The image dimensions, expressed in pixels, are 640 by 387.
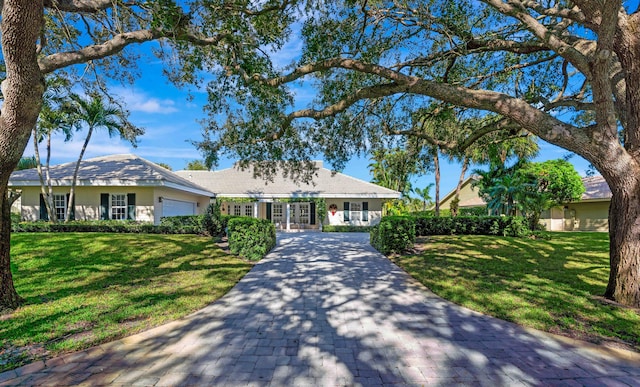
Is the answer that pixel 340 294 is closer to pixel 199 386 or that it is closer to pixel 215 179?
pixel 199 386

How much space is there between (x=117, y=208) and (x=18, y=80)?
46.5ft

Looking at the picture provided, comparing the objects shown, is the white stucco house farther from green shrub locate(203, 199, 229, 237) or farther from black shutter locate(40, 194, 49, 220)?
green shrub locate(203, 199, 229, 237)

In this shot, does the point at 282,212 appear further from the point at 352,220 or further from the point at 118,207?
the point at 118,207

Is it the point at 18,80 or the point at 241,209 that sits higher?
the point at 18,80

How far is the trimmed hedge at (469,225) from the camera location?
1603 cm

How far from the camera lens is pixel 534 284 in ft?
22.0

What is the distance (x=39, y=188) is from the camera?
16.5m

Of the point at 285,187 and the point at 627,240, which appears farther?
the point at 285,187

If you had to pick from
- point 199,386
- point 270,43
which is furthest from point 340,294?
point 270,43

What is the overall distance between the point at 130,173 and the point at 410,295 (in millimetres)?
16204

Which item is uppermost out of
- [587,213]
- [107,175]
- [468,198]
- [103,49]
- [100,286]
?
[103,49]

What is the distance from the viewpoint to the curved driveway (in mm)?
3160

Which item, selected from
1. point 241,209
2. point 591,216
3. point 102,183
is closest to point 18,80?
point 102,183

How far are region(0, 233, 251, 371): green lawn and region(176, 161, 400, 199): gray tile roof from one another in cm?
1182
